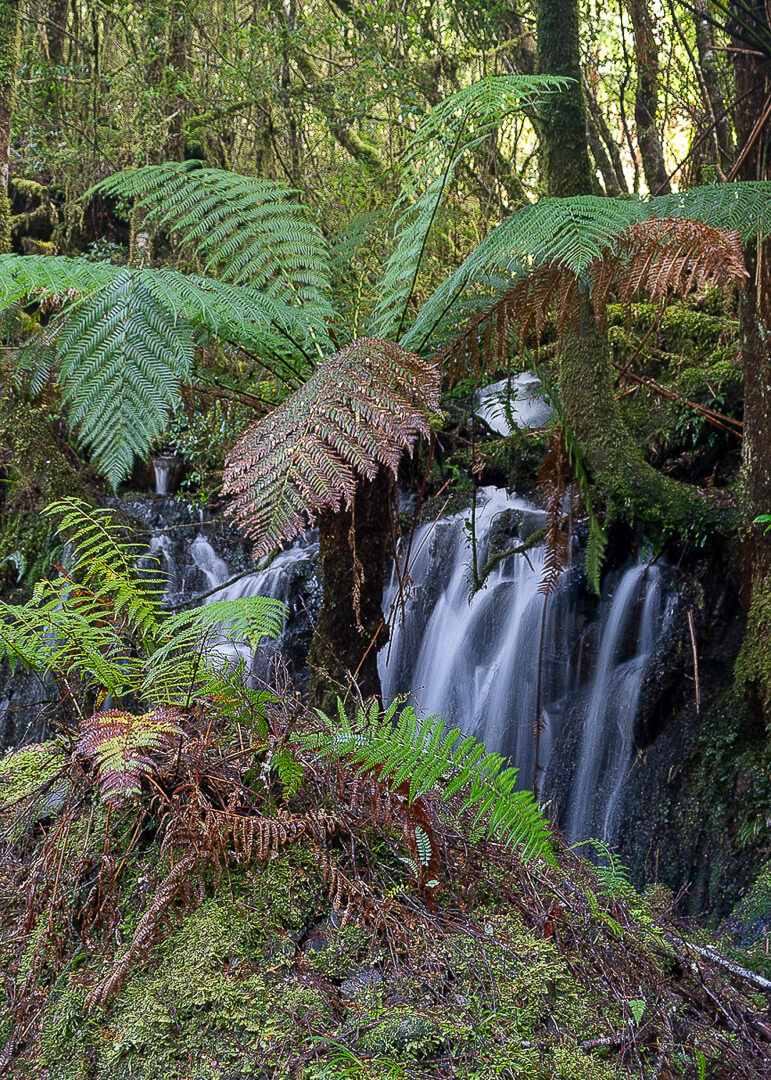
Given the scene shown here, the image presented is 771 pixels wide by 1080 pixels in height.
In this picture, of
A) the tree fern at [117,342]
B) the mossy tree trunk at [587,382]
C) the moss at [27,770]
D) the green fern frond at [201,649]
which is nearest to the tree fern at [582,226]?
the tree fern at [117,342]

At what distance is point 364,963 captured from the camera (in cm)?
156

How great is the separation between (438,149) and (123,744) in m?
2.35

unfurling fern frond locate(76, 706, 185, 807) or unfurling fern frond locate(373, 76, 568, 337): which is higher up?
unfurling fern frond locate(373, 76, 568, 337)

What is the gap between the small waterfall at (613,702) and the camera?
4.09 metres

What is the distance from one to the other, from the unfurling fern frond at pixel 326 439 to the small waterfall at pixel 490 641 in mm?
2171

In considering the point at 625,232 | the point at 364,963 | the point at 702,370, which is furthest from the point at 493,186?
the point at 364,963

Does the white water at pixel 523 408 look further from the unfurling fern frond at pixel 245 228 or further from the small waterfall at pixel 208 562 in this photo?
the unfurling fern frond at pixel 245 228

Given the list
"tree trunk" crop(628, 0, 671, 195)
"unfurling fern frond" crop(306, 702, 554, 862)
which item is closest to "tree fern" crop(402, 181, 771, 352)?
"unfurling fern frond" crop(306, 702, 554, 862)

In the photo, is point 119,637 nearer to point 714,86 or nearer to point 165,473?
point 165,473

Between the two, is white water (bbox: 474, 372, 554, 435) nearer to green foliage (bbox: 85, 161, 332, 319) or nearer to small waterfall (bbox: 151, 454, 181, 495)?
small waterfall (bbox: 151, 454, 181, 495)

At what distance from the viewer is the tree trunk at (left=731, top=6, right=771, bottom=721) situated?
3.23 m

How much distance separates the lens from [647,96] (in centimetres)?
746

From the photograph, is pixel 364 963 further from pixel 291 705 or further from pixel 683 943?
pixel 683 943

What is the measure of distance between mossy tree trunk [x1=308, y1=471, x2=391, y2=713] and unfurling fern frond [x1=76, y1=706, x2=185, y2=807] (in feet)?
4.08
